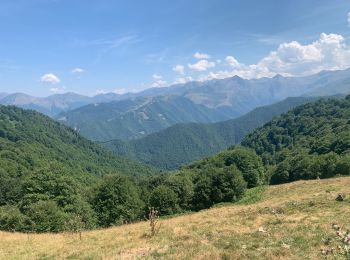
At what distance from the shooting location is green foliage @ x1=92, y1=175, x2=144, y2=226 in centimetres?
6456

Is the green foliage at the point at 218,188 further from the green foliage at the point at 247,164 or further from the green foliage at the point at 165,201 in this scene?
the green foliage at the point at 247,164

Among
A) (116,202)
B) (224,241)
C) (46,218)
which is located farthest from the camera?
(116,202)

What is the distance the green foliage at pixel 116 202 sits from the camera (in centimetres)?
6456

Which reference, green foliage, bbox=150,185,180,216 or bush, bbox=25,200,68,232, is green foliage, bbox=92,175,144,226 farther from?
bush, bbox=25,200,68,232

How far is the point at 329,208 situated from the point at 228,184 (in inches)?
1897

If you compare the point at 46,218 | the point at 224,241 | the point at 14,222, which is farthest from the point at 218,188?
the point at 224,241

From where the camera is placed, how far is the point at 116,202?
2608 inches

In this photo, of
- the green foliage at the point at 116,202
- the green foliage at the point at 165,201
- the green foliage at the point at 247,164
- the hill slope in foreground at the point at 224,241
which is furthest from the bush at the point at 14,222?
the green foliage at the point at 247,164

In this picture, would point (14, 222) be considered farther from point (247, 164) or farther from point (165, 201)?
point (247, 164)

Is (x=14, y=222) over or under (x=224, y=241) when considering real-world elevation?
under

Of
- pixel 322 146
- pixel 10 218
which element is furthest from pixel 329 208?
pixel 322 146

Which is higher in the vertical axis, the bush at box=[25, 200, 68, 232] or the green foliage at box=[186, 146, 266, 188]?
the bush at box=[25, 200, 68, 232]

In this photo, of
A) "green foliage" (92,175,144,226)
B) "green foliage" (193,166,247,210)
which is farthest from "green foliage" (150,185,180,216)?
"green foliage" (193,166,247,210)

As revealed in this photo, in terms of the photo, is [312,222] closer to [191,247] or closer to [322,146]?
[191,247]
